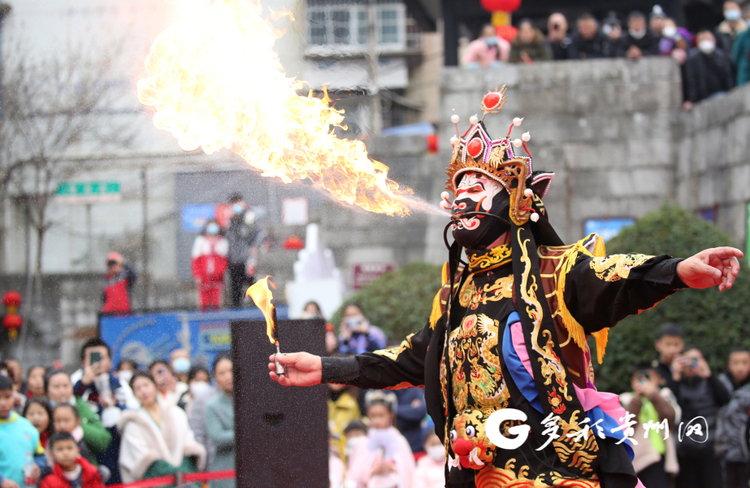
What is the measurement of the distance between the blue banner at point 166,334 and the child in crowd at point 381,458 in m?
2.87

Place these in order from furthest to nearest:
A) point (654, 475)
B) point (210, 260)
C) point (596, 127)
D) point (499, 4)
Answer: point (499, 4)
point (596, 127)
point (210, 260)
point (654, 475)

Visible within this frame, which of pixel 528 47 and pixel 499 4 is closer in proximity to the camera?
pixel 528 47

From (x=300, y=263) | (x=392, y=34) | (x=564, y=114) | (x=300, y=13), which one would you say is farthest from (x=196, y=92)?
(x=392, y=34)

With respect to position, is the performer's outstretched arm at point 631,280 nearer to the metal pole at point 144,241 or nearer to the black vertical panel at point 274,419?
the black vertical panel at point 274,419

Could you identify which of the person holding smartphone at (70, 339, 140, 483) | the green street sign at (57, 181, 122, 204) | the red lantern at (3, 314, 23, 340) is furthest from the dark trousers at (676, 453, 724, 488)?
the red lantern at (3, 314, 23, 340)

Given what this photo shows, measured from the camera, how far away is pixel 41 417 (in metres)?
5.91

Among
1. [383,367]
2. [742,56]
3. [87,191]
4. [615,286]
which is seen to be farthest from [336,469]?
[742,56]

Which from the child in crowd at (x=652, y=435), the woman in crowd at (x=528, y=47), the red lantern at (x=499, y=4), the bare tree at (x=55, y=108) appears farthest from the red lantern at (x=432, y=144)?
the child in crowd at (x=652, y=435)

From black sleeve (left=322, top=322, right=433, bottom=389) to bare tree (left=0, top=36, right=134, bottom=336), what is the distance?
5.54m

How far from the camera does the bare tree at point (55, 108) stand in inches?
330

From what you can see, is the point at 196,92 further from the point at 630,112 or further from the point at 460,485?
the point at 630,112

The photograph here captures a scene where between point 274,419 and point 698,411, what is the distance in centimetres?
362

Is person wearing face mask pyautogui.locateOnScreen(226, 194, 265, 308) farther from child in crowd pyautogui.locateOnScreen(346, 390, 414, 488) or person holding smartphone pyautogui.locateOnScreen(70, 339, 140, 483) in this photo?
child in crowd pyautogui.locateOnScreen(346, 390, 414, 488)

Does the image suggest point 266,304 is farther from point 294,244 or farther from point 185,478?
point 294,244
